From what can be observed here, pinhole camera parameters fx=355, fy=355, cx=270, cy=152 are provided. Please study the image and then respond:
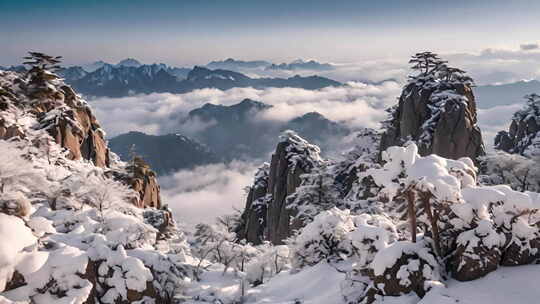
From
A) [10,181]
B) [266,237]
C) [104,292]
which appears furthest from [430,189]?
[266,237]

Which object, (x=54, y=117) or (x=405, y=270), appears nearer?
(x=405, y=270)

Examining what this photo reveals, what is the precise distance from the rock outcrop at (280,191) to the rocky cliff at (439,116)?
48.9ft

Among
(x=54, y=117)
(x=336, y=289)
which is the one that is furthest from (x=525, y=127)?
(x=54, y=117)

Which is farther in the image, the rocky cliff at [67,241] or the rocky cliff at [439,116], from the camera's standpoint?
the rocky cliff at [439,116]

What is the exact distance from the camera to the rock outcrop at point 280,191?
6531 cm

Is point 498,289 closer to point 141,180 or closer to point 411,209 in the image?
point 411,209

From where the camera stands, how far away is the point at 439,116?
187 feet

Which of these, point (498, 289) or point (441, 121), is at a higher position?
point (441, 121)

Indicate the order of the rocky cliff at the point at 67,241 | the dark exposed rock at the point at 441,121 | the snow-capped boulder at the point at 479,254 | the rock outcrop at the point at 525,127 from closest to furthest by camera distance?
the rocky cliff at the point at 67,241, the snow-capped boulder at the point at 479,254, the dark exposed rock at the point at 441,121, the rock outcrop at the point at 525,127

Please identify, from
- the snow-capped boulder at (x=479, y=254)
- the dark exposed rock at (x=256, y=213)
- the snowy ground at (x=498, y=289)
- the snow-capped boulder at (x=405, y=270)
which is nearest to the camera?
the snowy ground at (x=498, y=289)

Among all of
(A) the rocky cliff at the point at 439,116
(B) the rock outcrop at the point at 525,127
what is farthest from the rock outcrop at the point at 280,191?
(B) the rock outcrop at the point at 525,127

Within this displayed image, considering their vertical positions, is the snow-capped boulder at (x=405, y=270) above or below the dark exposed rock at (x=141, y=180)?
above

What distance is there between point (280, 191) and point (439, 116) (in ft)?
102

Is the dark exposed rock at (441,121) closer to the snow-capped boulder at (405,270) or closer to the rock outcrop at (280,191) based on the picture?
the rock outcrop at (280,191)
